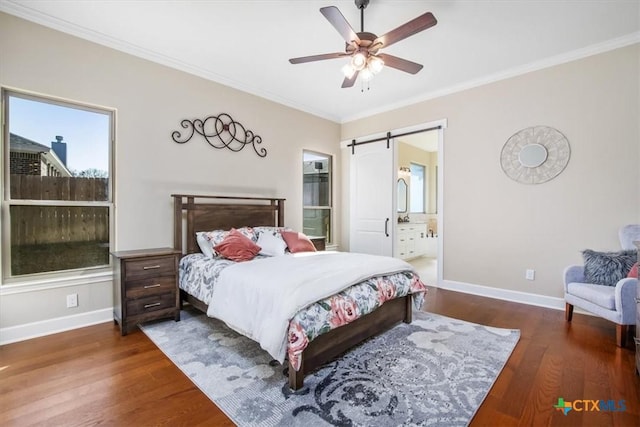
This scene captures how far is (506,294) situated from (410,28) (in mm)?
3369

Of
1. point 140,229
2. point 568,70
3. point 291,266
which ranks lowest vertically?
point 291,266

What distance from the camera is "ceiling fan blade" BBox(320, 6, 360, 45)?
2002 mm

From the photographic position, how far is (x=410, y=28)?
2164 millimetres

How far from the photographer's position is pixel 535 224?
356cm

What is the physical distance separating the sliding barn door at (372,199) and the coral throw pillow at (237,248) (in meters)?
2.47

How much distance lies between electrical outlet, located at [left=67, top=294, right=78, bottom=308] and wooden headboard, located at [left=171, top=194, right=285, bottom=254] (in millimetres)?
1010

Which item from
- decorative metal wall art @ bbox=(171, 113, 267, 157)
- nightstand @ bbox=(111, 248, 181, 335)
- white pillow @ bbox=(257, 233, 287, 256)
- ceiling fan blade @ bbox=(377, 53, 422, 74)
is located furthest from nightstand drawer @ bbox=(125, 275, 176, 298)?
ceiling fan blade @ bbox=(377, 53, 422, 74)

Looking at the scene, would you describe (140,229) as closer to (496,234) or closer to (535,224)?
(496,234)

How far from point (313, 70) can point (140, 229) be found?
2.80 m

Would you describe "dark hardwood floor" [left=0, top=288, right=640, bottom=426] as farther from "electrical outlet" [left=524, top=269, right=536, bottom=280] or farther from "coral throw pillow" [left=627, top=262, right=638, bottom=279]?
"electrical outlet" [left=524, top=269, right=536, bottom=280]

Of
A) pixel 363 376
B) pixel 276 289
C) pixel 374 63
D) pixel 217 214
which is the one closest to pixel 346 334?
pixel 363 376

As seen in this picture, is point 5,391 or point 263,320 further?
point 263,320

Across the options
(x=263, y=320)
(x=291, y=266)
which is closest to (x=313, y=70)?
(x=291, y=266)

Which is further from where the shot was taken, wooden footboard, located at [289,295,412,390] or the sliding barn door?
the sliding barn door
